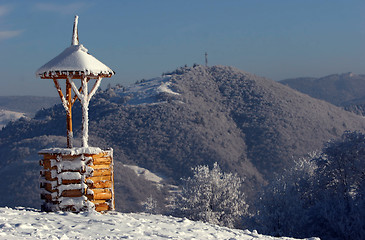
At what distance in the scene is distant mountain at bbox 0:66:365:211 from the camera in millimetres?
89094

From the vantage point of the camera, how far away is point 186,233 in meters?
12.2

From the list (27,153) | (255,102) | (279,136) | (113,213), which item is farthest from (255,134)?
(113,213)

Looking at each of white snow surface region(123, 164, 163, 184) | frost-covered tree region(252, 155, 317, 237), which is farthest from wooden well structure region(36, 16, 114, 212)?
white snow surface region(123, 164, 163, 184)

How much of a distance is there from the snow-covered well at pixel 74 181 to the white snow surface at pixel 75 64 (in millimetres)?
2677

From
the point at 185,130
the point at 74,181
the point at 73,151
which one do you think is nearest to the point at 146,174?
the point at 185,130

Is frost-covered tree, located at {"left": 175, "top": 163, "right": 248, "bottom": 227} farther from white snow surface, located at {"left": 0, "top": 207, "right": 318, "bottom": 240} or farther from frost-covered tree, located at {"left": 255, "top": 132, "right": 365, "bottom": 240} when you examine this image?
white snow surface, located at {"left": 0, "top": 207, "right": 318, "bottom": 240}

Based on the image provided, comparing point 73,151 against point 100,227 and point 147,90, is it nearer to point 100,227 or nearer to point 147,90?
point 100,227

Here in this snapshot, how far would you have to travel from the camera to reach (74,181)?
13.9 meters

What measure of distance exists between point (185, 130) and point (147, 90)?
26604 mm

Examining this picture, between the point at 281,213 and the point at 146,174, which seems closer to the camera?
the point at 281,213

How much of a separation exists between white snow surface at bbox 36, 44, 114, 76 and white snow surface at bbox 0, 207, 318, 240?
4.71 metres

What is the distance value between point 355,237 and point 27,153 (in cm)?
7784

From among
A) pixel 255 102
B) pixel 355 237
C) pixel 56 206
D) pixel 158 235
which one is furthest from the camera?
pixel 255 102

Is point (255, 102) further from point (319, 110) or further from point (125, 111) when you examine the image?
point (125, 111)
